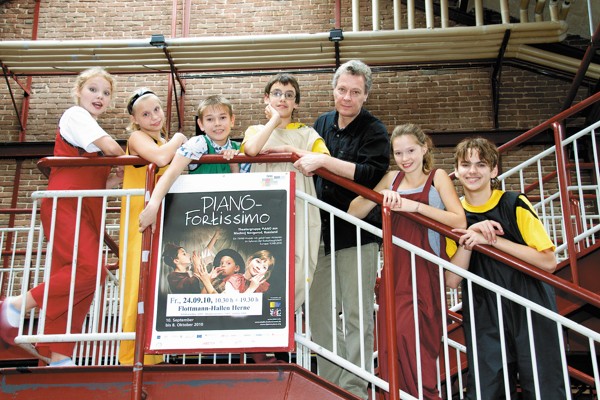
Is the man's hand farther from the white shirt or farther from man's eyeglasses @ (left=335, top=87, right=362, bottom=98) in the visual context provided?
the white shirt

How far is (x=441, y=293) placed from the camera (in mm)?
3113

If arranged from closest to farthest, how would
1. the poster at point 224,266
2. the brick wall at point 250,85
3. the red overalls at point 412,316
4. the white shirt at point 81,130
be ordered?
the poster at point 224,266 → the red overalls at point 412,316 → the white shirt at point 81,130 → the brick wall at point 250,85

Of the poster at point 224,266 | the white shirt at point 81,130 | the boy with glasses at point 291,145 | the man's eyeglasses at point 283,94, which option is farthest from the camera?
the man's eyeglasses at point 283,94

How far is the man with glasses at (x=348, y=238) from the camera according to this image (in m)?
3.34

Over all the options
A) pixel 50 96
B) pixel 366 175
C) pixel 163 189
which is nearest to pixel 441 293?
pixel 366 175

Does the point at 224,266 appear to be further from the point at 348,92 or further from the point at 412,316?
the point at 348,92

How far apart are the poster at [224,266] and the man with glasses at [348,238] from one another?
0.27 m

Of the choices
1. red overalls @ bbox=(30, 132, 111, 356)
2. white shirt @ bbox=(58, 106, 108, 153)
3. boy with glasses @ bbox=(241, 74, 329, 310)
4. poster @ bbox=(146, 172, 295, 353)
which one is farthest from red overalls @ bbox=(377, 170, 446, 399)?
white shirt @ bbox=(58, 106, 108, 153)

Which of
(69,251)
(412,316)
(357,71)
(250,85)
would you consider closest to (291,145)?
(357,71)

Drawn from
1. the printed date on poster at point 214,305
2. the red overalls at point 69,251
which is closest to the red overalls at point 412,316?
the printed date on poster at point 214,305

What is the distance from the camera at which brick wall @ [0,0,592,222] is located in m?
9.52

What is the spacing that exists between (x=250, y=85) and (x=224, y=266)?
7.07 metres

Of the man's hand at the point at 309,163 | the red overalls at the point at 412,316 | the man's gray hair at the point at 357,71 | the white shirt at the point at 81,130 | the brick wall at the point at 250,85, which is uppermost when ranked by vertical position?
the brick wall at the point at 250,85

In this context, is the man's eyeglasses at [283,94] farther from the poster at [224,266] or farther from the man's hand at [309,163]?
the poster at [224,266]
